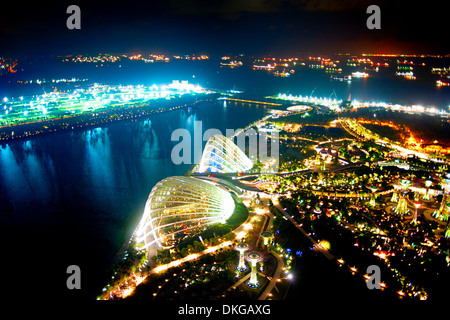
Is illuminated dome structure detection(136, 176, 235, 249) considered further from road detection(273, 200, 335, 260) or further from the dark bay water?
road detection(273, 200, 335, 260)

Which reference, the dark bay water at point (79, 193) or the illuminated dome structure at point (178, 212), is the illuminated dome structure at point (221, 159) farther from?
the illuminated dome structure at point (178, 212)

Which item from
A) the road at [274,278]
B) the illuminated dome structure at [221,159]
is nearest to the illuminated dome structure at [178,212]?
the road at [274,278]

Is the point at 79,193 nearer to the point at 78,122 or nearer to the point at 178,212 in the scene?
the point at 178,212

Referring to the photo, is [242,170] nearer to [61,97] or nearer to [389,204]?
[389,204]

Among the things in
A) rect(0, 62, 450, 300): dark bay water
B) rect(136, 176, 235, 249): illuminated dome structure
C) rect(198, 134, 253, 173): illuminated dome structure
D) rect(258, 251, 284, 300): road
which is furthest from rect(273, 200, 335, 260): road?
rect(0, 62, 450, 300): dark bay water

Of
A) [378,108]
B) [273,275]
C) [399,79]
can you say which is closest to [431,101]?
[378,108]
